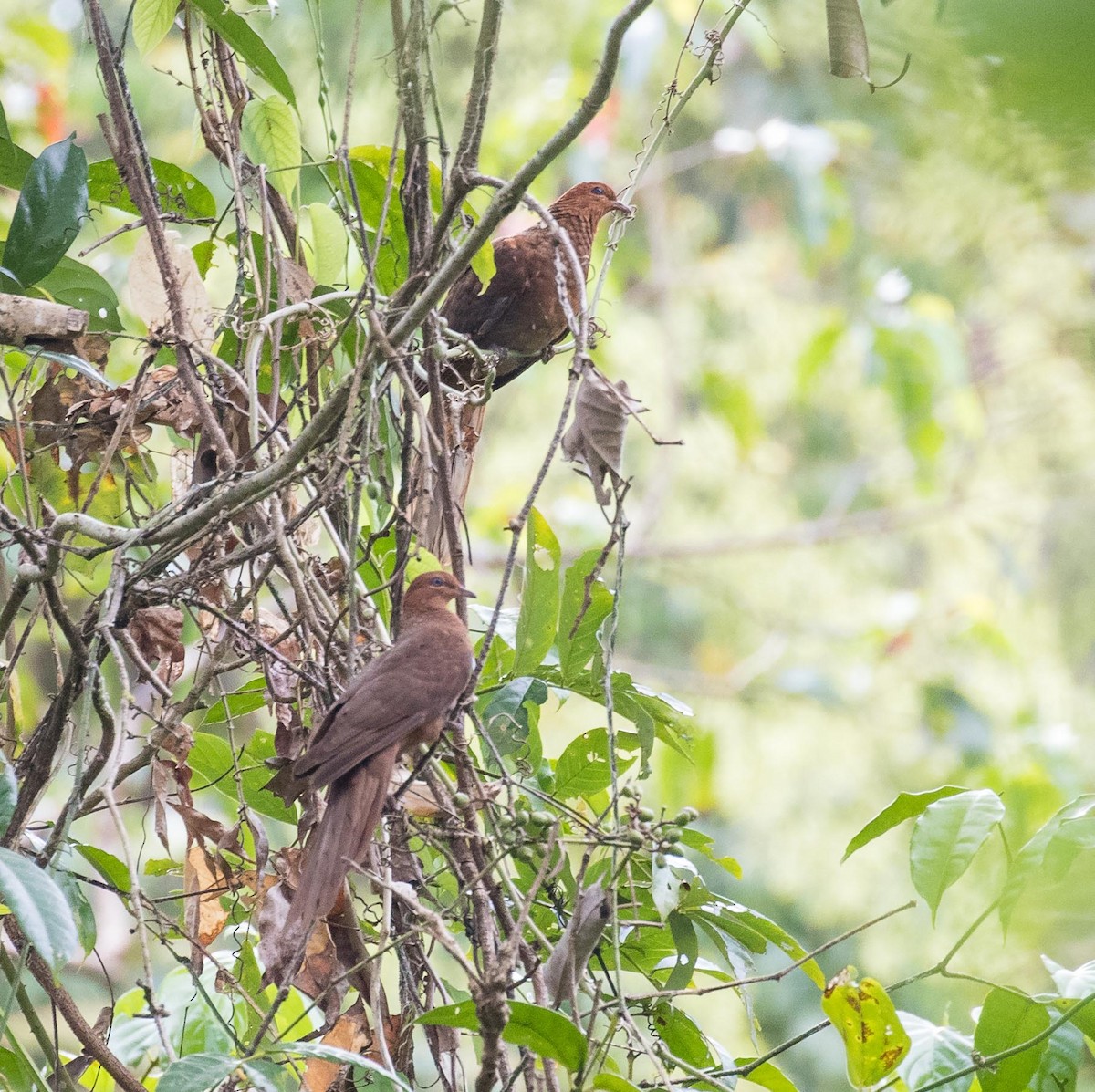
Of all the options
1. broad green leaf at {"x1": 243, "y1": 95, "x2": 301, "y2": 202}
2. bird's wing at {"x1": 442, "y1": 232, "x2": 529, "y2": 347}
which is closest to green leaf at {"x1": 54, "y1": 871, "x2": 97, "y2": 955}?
broad green leaf at {"x1": 243, "y1": 95, "x2": 301, "y2": 202}

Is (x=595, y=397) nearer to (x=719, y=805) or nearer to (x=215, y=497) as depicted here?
(x=215, y=497)

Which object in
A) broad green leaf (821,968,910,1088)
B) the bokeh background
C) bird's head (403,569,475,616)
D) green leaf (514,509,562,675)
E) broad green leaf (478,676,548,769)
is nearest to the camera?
broad green leaf (821,968,910,1088)

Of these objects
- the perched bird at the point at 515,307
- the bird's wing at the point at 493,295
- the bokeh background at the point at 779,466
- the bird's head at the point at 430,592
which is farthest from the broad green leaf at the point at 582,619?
the bokeh background at the point at 779,466

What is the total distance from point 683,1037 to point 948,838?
0.49 m

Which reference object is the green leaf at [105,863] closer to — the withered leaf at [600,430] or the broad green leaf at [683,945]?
the broad green leaf at [683,945]

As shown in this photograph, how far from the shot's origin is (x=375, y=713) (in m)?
1.42

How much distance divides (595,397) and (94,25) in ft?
3.22

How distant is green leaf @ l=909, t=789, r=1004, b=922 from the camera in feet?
4.06

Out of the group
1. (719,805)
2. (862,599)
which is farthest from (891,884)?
(862,599)

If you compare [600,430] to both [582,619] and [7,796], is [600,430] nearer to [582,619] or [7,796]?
[582,619]

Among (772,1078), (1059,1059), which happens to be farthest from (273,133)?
(1059,1059)

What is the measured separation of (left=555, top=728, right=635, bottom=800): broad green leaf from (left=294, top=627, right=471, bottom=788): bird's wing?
0.23m

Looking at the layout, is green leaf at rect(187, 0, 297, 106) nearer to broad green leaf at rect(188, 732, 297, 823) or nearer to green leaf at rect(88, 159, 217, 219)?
green leaf at rect(88, 159, 217, 219)

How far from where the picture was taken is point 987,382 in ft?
25.1
